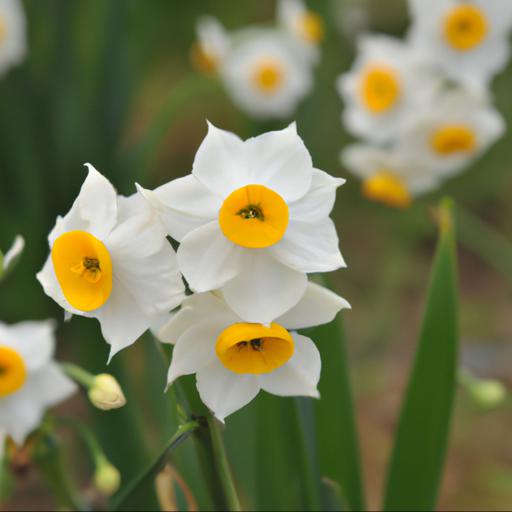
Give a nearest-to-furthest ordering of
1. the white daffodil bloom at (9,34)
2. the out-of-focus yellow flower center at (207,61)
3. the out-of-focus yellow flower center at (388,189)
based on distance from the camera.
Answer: the out-of-focus yellow flower center at (388,189), the white daffodil bloom at (9,34), the out-of-focus yellow flower center at (207,61)

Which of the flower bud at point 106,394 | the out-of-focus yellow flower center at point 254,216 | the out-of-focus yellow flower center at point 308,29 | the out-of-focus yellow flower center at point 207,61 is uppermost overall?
the out-of-focus yellow flower center at point 254,216

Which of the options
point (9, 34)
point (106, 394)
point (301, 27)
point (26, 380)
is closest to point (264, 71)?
point (301, 27)

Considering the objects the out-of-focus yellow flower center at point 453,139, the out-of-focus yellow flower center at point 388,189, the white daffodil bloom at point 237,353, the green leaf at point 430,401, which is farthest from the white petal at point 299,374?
the out-of-focus yellow flower center at point 453,139

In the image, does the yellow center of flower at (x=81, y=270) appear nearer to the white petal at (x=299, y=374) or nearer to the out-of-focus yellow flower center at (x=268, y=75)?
the white petal at (x=299, y=374)

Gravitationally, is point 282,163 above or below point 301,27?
above

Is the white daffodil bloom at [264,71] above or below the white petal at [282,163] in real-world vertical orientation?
below

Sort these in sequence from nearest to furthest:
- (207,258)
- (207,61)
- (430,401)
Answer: (207,258), (430,401), (207,61)

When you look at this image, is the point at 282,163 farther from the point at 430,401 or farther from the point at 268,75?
the point at 268,75
